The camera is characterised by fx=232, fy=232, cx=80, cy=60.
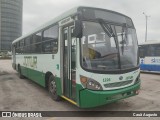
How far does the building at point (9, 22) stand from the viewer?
11588 cm

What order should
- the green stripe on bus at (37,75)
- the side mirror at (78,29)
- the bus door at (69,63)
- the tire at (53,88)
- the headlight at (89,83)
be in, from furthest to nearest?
1. the green stripe on bus at (37,75)
2. the tire at (53,88)
3. the bus door at (69,63)
4. the headlight at (89,83)
5. the side mirror at (78,29)

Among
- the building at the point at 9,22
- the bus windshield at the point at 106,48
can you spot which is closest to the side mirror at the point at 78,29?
the bus windshield at the point at 106,48

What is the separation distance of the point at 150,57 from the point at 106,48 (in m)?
13.4

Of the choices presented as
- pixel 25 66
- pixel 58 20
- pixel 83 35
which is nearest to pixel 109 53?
pixel 83 35

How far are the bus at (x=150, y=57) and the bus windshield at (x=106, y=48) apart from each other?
11999 millimetres

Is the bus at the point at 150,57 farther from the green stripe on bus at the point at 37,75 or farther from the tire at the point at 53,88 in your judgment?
the tire at the point at 53,88

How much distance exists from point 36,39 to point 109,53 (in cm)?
539

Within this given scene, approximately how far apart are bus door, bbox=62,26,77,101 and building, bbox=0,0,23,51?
112m

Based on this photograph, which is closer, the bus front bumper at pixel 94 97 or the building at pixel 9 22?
the bus front bumper at pixel 94 97

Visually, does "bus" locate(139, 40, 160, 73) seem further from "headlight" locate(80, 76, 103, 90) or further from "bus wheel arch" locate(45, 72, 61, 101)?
"headlight" locate(80, 76, 103, 90)

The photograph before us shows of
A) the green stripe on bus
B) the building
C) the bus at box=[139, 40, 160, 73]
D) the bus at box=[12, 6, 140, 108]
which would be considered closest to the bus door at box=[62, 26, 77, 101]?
the bus at box=[12, 6, 140, 108]

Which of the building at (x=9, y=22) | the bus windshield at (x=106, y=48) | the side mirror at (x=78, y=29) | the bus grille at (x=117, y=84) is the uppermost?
the building at (x=9, y=22)

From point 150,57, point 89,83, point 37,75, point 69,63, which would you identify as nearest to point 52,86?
point 69,63

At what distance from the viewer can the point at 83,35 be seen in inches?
256
